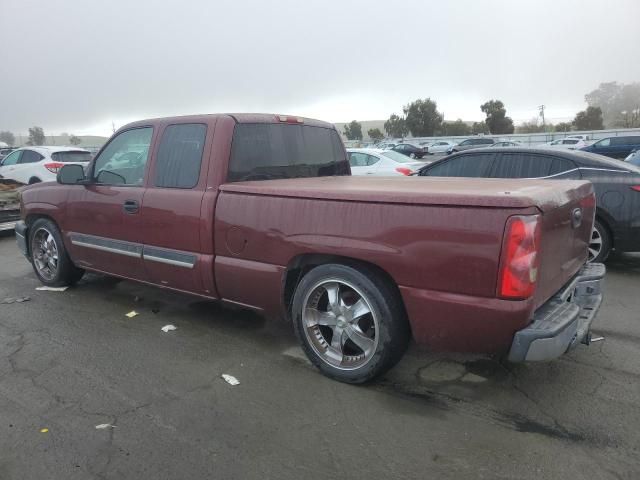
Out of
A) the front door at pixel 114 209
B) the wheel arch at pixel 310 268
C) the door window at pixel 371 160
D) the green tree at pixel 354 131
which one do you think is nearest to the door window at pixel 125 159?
the front door at pixel 114 209

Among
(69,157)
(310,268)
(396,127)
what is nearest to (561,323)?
(310,268)

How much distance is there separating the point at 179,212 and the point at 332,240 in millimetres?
1490

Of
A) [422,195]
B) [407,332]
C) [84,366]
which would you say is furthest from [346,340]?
[84,366]

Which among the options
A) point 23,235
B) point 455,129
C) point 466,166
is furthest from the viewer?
point 455,129

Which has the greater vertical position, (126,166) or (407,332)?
(126,166)

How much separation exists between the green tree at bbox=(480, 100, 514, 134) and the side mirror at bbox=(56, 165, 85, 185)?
69.0 metres

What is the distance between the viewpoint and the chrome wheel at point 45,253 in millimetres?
5668

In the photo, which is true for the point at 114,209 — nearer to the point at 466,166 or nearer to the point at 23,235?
the point at 23,235

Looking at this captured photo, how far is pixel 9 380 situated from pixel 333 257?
2.44m

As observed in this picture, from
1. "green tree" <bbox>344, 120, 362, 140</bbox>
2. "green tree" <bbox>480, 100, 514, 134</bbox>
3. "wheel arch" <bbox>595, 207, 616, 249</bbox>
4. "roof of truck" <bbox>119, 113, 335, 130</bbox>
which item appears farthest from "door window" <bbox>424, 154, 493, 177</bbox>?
"green tree" <bbox>344, 120, 362, 140</bbox>

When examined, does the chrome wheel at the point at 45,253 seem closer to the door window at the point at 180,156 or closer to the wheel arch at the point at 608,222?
the door window at the point at 180,156

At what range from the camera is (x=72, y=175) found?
16.5 ft

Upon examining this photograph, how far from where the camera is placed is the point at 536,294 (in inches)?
111

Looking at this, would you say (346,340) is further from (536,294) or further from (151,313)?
(151,313)
